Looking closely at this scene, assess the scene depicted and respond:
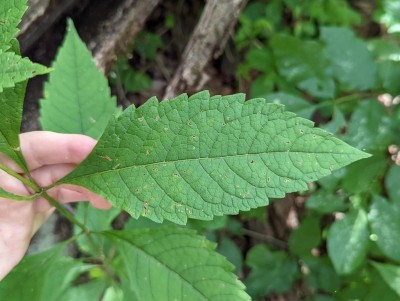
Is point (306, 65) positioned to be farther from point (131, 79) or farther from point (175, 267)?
point (175, 267)

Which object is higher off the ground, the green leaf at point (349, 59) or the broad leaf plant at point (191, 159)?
the broad leaf plant at point (191, 159)

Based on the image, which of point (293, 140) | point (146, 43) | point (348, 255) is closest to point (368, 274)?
point (348, 255)

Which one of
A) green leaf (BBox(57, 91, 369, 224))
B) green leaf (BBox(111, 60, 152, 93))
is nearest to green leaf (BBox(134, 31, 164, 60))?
green leaf (BBox(111, 60, 152, 93))

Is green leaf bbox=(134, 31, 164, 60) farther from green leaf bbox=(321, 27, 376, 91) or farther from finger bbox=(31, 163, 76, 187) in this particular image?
finger bbox=(31, 163, 76, 187)

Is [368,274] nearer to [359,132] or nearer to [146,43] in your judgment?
[359,132]

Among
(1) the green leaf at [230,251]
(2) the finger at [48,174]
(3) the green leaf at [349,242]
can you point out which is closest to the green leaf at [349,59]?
(3) the green leaf at [349,242]

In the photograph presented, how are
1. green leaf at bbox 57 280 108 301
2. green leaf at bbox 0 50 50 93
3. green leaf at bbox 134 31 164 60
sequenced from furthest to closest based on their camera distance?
green leaf at bbox 134 31 164 60, green leaf at bbox 57 280 108 301, green leaf at bbox 0 50 50 93

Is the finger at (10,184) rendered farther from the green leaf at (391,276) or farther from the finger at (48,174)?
the green leaf at (391,276)
